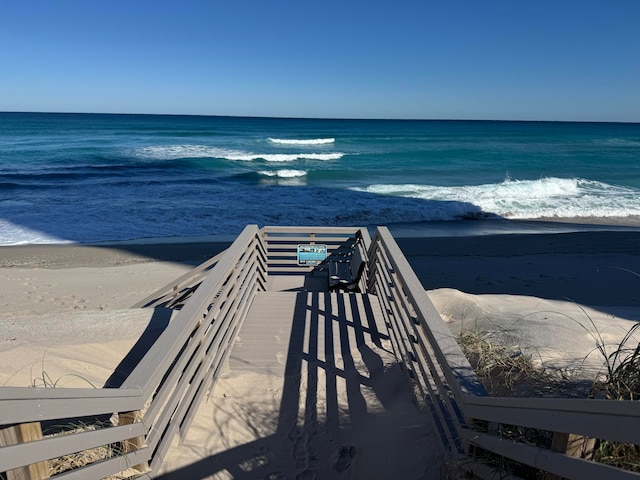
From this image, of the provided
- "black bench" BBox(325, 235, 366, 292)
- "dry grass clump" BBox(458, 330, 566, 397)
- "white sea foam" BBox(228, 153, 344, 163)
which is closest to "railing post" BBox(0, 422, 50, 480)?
"dry grass clump" BBox(458, 330, 566, 397)

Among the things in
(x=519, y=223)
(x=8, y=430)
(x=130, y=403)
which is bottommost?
(x=519, y=223)

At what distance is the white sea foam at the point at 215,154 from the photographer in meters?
34.1

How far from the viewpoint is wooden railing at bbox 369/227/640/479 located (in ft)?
4.74

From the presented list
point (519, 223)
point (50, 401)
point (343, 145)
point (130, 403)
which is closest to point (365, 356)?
point (130, 403)

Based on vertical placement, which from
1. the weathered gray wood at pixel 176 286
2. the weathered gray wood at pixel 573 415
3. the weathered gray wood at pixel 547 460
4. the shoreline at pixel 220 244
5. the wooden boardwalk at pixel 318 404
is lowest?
the shoreline at pixel 220 244

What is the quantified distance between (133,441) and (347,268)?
573 centimetres

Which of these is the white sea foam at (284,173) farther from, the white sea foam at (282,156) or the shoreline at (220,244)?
the shoreline at (220,244)

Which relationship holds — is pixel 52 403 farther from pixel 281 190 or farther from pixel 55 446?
pixel 281 190

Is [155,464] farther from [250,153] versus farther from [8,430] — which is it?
[250,153]

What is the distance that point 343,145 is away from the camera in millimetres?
47406

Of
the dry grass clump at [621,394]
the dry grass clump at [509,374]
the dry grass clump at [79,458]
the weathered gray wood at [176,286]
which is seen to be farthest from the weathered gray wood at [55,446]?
the weathered gray wood at [176,286]

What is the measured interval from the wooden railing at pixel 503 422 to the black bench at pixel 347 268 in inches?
117

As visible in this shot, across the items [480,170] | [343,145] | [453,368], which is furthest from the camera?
[343,145]

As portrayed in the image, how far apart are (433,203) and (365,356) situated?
51.5ft
